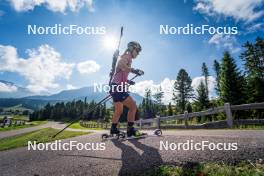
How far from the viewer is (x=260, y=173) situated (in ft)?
8.65

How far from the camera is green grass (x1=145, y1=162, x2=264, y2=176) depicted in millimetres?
2762

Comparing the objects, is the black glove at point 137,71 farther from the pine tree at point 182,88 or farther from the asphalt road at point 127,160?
the pine tree at point 182,88

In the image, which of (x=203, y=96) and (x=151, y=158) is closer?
(x=151, y=158)

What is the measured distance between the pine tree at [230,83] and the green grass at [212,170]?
1360 inches

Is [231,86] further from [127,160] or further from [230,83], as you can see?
[127,160]

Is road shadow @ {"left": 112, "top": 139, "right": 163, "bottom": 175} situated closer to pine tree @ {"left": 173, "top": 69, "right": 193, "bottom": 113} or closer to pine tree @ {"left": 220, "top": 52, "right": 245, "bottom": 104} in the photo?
pine tree @ {"left": 220, "top": 52, "right": 245, "bottom": 104}

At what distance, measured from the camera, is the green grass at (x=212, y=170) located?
2.76m

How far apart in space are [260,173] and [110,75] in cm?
480

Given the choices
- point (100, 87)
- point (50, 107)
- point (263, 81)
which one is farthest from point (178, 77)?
point (50, 107)

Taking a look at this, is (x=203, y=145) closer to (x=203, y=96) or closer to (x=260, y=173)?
(x=260, y=173)

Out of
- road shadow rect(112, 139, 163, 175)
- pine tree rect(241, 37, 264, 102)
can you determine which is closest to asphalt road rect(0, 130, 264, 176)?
road shadow rect(112, 139, 163, 175)

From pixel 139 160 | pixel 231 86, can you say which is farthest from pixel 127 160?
pixel 231 86

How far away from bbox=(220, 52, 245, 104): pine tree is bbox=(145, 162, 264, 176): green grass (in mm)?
34544

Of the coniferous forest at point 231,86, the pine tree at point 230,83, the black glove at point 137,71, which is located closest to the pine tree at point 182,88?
the coniferous forest at point 231,86
